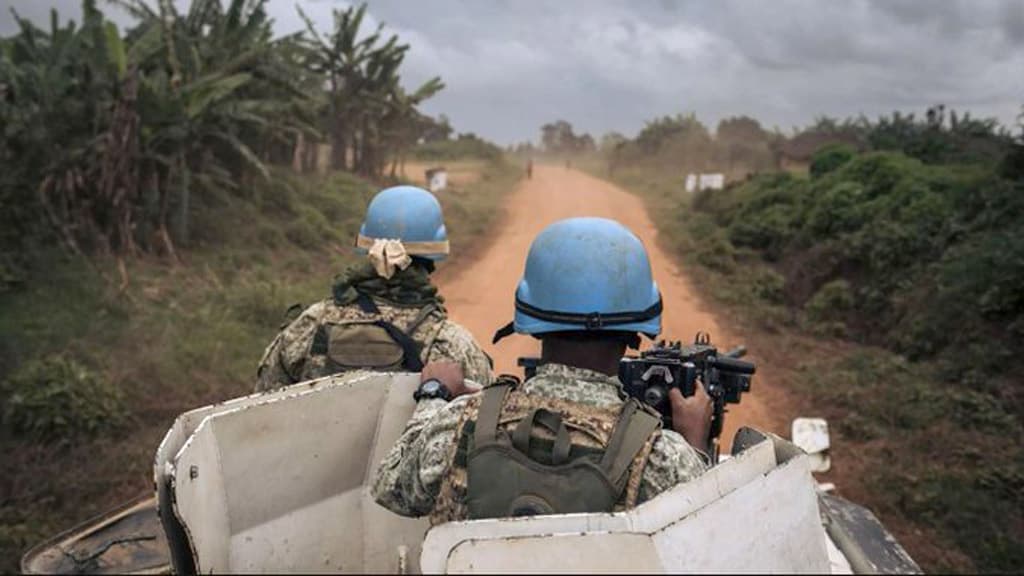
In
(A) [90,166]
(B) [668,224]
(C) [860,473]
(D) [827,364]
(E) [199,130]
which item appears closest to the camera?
(C) [860,473]

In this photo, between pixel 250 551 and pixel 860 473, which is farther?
pixel 860 473

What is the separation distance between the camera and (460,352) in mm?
3023

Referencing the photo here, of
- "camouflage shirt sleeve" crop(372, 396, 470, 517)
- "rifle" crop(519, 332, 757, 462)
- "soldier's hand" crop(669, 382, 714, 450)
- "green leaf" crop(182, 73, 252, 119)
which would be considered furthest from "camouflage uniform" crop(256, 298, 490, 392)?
"green leaf" crop(182, 73, 252, 119)

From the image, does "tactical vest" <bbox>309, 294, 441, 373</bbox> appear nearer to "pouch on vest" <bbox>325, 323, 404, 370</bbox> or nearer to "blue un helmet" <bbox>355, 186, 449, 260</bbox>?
"pouch on vest" <bbox>325, 323, 404, 370</bbox>

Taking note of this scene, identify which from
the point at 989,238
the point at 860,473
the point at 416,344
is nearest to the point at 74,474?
the point at 416,344

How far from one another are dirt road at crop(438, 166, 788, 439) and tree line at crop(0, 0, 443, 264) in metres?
3.75

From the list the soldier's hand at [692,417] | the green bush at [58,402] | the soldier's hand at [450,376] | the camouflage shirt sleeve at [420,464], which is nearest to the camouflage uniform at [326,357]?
the soldier's hand at [450,376]

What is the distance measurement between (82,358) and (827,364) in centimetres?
716

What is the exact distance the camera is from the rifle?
224 cm

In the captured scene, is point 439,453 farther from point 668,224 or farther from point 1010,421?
point 668,224

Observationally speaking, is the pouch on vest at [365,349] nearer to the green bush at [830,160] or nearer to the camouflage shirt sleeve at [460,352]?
the camouflage shirt sleeve at [460,352]

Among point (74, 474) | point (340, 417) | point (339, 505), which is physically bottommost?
point (74, 474)

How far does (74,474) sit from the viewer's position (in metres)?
5.57

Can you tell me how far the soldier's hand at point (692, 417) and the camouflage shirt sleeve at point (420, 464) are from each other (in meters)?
0.58
